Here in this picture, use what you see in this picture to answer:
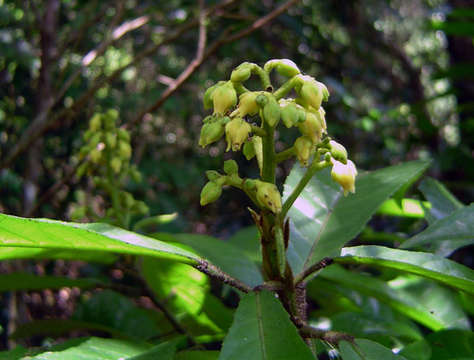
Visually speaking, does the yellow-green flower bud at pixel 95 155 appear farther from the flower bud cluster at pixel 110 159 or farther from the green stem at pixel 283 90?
the green stem at pixel 283 90

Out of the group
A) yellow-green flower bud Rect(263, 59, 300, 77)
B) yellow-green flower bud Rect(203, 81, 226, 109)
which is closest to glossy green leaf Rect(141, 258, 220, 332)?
yellow-green flower bud Rect(203, 81, 226, 109)

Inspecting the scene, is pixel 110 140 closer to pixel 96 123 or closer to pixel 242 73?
pixel 96 123

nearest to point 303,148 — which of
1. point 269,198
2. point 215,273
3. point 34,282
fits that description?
point 269,198

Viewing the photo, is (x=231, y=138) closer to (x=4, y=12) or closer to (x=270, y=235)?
(x=270, y=235)

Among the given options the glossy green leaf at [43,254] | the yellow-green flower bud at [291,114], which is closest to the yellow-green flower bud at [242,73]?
the yellow-green flower bud at [291,114]

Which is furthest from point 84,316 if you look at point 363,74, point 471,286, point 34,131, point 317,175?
point 363,74

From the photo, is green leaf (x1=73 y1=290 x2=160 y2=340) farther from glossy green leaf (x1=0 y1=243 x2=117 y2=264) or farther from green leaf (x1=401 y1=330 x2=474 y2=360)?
green leaf (x1=401 y1=330 x2=474 y2=360)

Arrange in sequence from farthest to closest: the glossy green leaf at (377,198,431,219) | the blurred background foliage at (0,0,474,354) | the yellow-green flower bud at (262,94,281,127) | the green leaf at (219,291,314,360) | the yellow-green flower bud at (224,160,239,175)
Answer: the blurred background foliage at (0,0,474,354) → the glossy green leaf at (377,198,431,219) → the yellow-green flower bud at (224,160,239,175) → the yellow-green flower bud at (262,94,281,127) → the green leaf at (219,291,314,360)
